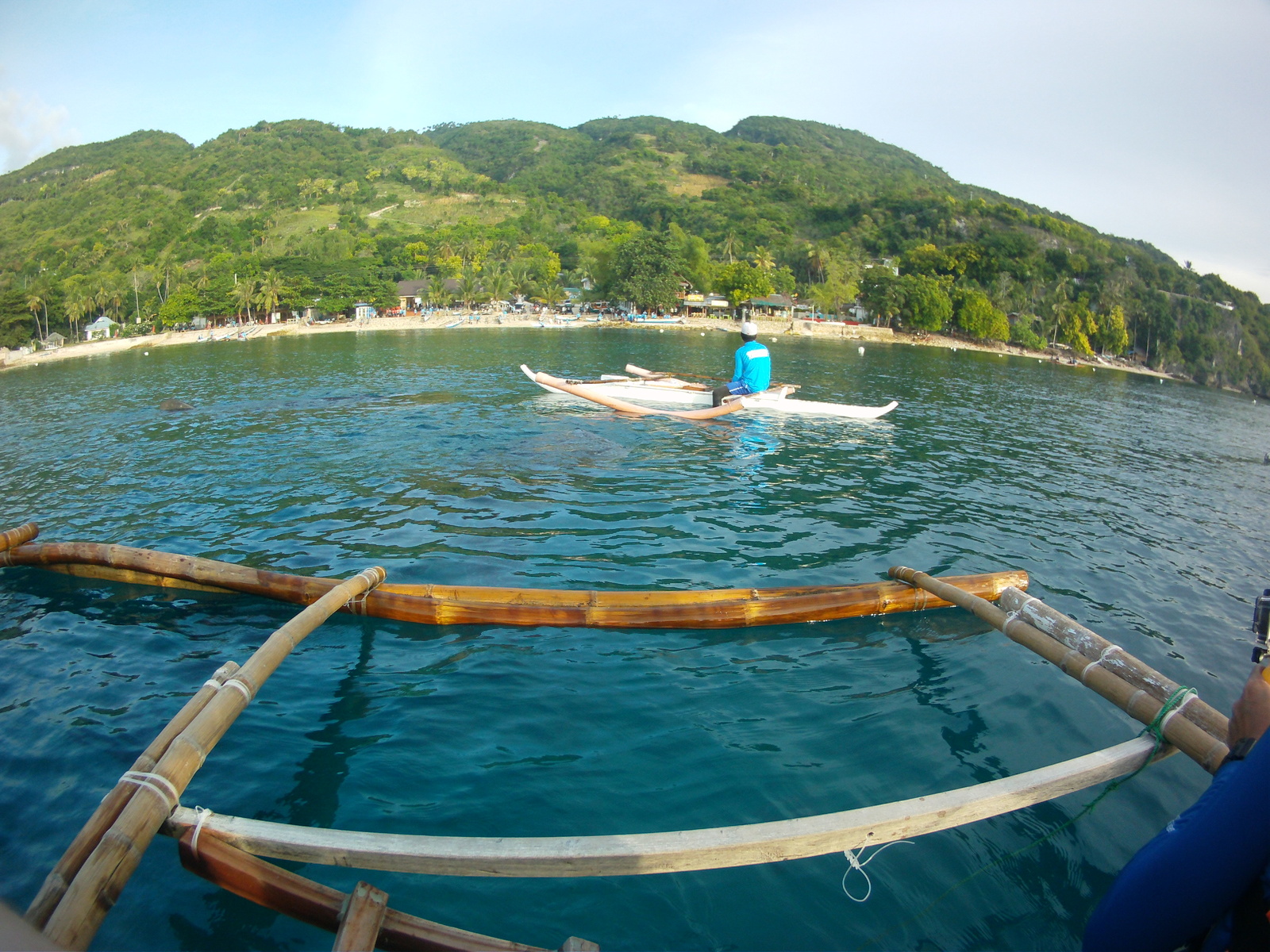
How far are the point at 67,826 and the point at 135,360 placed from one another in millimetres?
49978

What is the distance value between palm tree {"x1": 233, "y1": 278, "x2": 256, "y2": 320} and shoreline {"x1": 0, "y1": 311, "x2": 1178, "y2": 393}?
2448 mm

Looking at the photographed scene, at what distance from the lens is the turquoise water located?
3904 millimetres

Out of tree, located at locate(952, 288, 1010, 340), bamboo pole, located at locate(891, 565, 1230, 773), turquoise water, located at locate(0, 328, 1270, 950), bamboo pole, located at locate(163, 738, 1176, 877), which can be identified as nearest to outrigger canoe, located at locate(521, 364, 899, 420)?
turquoise water, located at locate(0, 328, 1270, 950)

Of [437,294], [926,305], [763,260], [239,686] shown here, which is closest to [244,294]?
[437,294]

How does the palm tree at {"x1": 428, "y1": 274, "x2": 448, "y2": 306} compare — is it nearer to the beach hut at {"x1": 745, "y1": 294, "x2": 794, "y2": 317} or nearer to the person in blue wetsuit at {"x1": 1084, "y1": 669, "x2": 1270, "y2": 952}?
the beach hut at {"x1": 745, "y1": 294, "x2": 794, "y2": 317}

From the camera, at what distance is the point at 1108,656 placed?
14.9ft

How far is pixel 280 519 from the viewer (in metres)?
9.98

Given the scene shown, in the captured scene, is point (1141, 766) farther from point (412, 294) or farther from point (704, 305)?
point (412, 294)

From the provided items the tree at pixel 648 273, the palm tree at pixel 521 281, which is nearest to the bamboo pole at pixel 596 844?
the tree at pixel 648 273

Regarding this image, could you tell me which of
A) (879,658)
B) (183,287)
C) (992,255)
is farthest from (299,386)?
(992,255)

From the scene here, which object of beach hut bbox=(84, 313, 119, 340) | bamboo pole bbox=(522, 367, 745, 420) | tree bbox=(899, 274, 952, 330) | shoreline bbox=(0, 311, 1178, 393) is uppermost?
tree bbox=(899, 274, 952, 330)

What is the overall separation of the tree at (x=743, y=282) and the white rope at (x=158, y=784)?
94501 millimetres

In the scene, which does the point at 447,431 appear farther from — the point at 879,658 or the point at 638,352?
the point at 638,352

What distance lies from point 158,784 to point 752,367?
15798 millimetres
